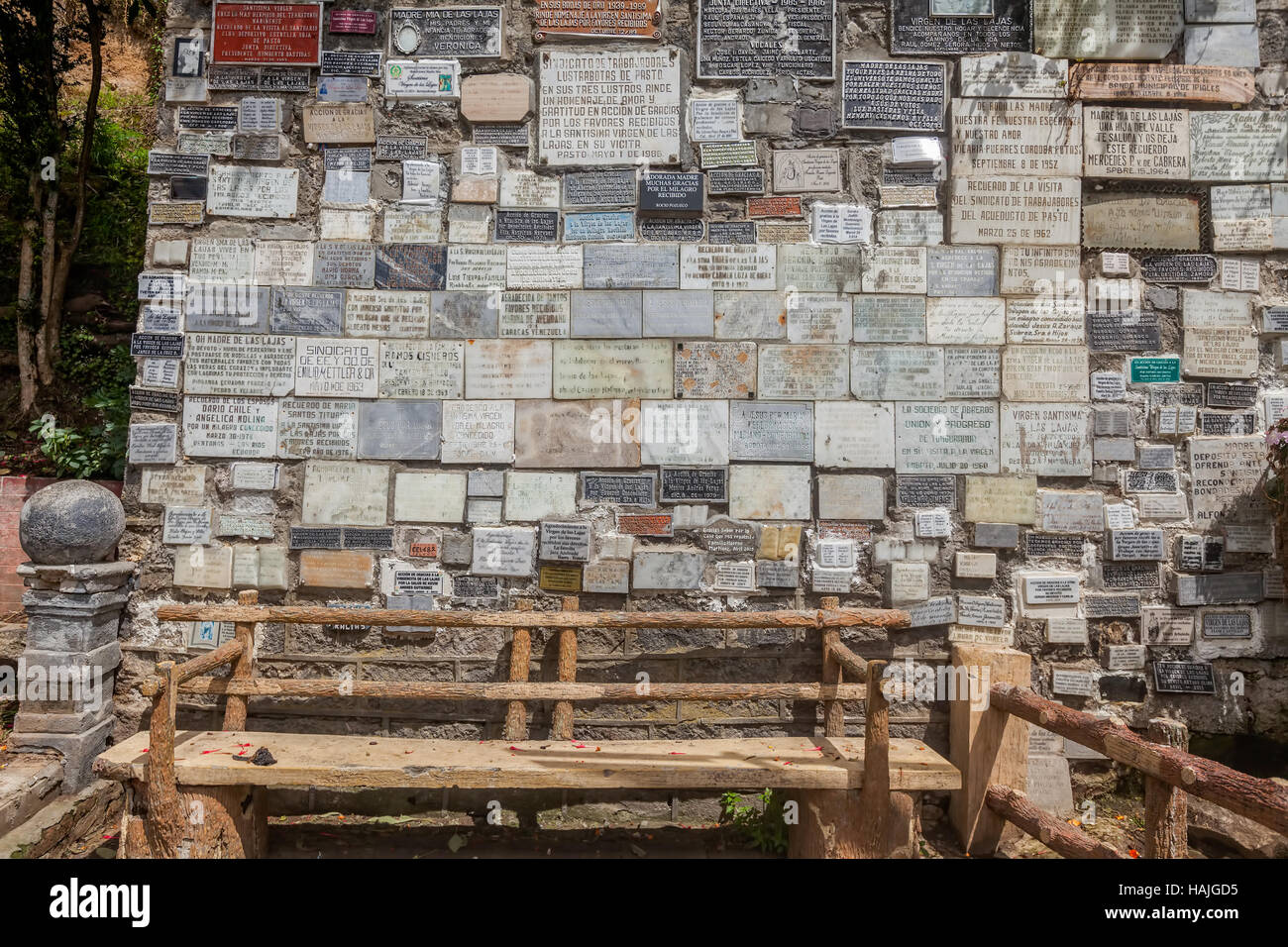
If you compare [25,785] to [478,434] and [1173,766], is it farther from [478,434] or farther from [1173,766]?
[1173,766]

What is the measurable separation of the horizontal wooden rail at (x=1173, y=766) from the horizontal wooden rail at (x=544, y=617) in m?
0.74

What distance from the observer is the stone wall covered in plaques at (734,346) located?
3.86 m

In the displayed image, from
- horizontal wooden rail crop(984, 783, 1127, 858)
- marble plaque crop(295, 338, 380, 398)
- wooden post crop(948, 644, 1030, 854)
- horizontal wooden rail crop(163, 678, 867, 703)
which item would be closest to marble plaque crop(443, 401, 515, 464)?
marble plaque crop(295, 338, 380, 398)

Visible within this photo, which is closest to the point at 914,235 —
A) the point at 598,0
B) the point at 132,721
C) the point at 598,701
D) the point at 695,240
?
the point at 695,240

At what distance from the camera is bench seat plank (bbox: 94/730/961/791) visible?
284cm

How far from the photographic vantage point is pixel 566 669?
11.8 ft

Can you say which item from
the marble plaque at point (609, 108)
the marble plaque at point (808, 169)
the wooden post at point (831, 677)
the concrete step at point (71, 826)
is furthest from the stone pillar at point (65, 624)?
the marble plaque at point (808, 169)

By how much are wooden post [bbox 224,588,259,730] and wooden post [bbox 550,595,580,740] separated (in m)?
1.54

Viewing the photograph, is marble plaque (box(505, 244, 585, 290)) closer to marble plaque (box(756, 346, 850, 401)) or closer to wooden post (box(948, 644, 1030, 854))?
marble plaque (box(756, 346, 850, 401))

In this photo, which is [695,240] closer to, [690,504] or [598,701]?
[690,504]

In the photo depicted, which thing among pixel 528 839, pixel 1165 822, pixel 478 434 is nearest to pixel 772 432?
pixel 478 434

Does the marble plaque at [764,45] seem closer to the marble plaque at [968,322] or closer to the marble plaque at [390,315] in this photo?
the marble plaque at [968,322]

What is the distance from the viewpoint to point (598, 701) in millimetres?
3834

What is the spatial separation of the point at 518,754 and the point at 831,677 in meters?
1.62
